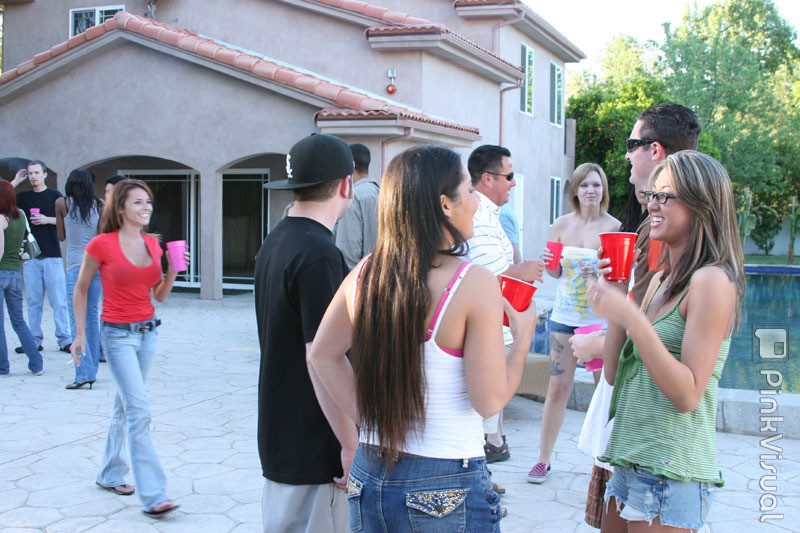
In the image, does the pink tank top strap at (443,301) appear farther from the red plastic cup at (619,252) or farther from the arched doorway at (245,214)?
the arched doorway at (245,214)

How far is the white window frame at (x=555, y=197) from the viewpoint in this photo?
23.7 m

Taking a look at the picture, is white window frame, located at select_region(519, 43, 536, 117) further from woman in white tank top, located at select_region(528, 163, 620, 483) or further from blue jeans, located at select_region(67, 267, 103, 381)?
woman in white tank top, located at select_region(528, 163, 620, 483)

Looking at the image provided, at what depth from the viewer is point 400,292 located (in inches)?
82.3

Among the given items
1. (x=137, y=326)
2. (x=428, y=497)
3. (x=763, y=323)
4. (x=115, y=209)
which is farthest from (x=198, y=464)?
(x=763, y=323)

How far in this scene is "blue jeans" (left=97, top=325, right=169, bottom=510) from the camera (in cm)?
434

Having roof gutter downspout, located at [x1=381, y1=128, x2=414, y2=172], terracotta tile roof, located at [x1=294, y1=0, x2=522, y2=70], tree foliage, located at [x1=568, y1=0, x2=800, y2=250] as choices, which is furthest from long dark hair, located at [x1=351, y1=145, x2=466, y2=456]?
tree foliage, located at [x1=568, y1=0, x2=800, y2=250]

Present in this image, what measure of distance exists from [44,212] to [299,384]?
789 centimetres

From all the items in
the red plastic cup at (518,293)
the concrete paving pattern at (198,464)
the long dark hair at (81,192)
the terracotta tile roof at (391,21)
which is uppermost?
the terracotta tile roof at (391,21)

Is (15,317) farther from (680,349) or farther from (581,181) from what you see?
(680,349)

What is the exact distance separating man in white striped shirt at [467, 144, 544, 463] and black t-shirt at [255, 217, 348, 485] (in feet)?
4.48

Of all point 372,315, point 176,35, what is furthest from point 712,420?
point 176,35

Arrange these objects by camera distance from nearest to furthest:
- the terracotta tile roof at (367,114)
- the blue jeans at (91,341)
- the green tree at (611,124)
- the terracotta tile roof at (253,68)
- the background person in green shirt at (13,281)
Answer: the blue jeans at (91,341), the background person in green shirt at (13,281), the terracotta tile roof at (367,114), the terracotta tile roof at (253,68), the green tree at (611,124)

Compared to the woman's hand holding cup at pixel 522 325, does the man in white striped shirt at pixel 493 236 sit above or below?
above

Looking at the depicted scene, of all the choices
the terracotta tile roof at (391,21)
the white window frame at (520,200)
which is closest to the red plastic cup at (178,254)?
the terracotta tile roof at (391,21)
